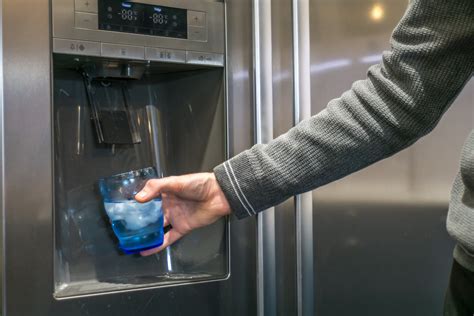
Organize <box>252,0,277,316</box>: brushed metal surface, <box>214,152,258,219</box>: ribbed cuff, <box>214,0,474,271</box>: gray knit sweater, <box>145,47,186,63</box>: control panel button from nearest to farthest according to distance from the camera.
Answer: <box>214,0,474,271</box>: gray knit sweater, <box>214,152,258,219</box>: ribbed cuff, <box>145,47,186,63</box>: control panel button, <box>252,0,277,316</box>: brushed metal surface

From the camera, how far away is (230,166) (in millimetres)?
920

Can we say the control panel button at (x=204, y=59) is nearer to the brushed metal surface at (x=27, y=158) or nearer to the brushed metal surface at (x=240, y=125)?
the brushed metal surface at (x=240, y=125)

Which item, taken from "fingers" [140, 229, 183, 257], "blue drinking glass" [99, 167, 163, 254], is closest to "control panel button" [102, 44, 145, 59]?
"blue drinking glass" [99, 167, 163, 254]

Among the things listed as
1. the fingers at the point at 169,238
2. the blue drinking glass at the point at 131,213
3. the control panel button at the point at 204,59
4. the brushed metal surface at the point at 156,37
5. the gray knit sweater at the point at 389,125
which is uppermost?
the brushed metal surface at the point at 156,37

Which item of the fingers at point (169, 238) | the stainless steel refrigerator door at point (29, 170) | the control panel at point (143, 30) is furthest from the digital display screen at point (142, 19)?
the fingers at point (169, 238)

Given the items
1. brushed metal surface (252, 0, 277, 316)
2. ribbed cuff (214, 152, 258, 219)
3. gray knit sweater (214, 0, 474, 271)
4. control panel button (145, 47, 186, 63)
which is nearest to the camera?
gray knit sweater (214, 0, 474, 271)

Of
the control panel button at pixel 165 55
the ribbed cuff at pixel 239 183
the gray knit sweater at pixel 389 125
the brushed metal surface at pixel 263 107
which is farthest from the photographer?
the brushed metal surface at pixel 263 107

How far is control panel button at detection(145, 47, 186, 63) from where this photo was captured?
102cm

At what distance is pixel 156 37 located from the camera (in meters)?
1.03

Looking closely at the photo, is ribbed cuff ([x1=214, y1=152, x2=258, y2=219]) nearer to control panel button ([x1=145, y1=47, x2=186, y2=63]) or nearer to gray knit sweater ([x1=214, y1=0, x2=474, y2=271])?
gray knit sweater ([x1=214, y1=0, x2=474, y2=271])

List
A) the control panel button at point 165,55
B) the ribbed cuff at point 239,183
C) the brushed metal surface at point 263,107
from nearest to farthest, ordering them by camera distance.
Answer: the ribbed cuff at point 239,183 < the control panel button at point 165,55 < the brushed metal surface at point 263,107

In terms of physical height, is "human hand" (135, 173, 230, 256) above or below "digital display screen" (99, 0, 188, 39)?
below

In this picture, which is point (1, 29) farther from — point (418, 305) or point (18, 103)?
point (418, 305)

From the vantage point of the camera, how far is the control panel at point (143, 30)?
95cm
